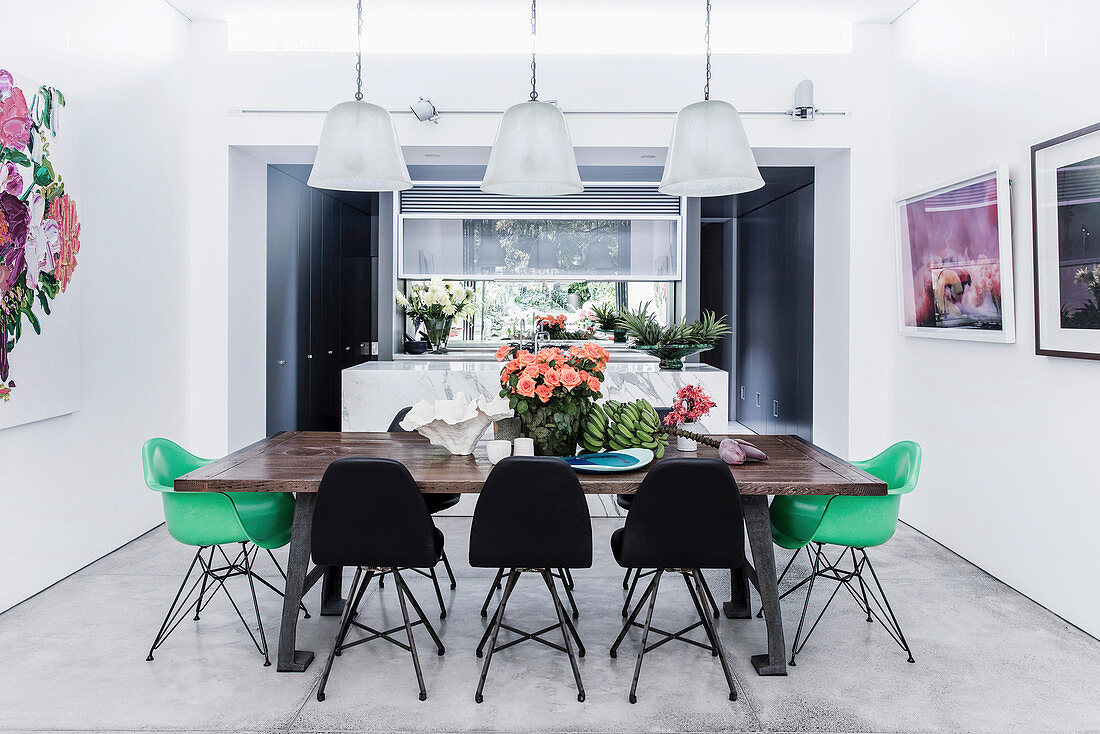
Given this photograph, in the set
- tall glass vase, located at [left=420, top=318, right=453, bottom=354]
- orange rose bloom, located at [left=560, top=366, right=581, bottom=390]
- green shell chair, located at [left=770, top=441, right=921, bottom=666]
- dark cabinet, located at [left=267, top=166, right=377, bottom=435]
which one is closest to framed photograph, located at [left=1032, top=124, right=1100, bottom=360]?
green shell chair, located at [left=770, top=441, right=921, bottom=666]

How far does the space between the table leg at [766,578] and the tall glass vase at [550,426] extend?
66cm

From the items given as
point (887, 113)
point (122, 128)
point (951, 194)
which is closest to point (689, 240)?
point (887, 113)

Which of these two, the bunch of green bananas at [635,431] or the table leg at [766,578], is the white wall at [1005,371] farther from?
the bunch of green bananas at [635,431]

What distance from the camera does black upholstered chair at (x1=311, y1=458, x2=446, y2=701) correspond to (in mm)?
2486

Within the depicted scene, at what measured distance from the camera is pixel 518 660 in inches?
111

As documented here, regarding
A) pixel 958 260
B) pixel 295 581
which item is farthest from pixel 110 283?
pixel 958 260

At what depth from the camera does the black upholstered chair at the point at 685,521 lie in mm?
2463

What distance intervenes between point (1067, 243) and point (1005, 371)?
753 millimetres

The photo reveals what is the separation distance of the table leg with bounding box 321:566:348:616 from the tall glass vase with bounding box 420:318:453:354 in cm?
315

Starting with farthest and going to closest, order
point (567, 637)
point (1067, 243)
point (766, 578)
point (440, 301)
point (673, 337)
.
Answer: point (440, 301)
point (673, 337)
point (1067, 243)
point (766, 578)
point (567, 637)

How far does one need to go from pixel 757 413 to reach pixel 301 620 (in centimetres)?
584

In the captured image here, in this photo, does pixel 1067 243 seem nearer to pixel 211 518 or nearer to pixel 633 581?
pixel 633 581

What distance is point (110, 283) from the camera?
13.2 feet

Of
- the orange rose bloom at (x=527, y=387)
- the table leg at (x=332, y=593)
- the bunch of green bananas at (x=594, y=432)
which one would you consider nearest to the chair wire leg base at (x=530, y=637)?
the bunch of green bananas at (x=594, y=432)
